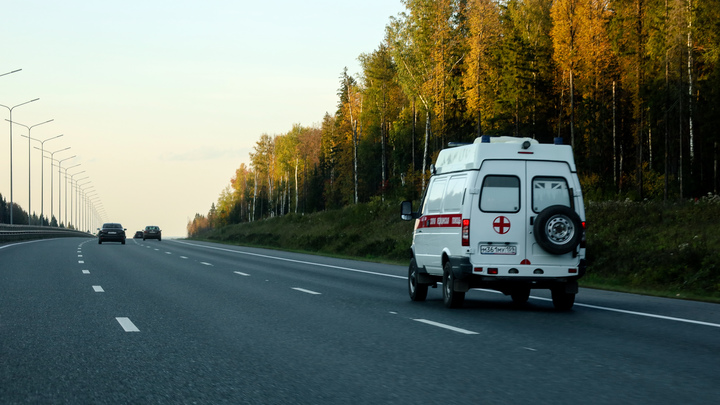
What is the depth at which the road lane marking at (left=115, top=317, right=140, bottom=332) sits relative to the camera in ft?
35.0

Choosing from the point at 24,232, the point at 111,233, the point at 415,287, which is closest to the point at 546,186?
the point at 415,287

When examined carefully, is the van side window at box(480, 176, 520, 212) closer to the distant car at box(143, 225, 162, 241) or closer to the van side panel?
the van side panel

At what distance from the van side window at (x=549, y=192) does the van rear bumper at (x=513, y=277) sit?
937 millimetres

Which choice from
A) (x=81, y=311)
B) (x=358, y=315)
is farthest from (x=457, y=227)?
(x=81, y=311)

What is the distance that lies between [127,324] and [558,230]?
622 centimetres

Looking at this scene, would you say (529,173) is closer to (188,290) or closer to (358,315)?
(358,315)

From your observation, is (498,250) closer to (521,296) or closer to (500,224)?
(500,224)

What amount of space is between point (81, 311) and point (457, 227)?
5627mm

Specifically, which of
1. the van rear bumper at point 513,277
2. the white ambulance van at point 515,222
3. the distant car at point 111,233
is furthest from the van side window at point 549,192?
the distant car at point 111,233

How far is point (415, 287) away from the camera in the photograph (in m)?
15.4

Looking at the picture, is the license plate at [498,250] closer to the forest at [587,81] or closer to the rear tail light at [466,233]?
the rear tail light at [466,233]

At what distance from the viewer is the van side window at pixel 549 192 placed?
13.4 meters

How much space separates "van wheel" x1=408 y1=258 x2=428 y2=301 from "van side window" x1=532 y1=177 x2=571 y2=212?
2866mm

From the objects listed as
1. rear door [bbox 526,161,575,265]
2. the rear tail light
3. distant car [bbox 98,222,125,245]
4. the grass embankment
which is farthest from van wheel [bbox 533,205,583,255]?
distant car [bbox 98,222,125,245]
